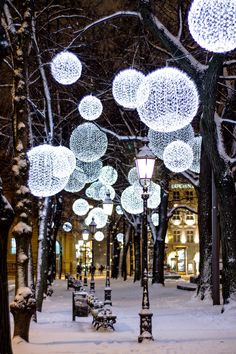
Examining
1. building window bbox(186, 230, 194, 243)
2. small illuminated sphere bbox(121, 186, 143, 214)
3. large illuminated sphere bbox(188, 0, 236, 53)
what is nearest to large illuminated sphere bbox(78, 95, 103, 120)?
small illuminated sphere bbox(121, 186, 143, 214)

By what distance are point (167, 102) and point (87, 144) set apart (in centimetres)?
982

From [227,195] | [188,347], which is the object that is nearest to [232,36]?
[188,347]

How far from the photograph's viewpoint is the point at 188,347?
1200cm

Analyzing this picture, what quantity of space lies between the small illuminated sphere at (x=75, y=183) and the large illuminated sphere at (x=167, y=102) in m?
15.3

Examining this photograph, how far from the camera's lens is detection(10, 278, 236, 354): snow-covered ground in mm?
11812

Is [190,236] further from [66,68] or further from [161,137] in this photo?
[66,68]

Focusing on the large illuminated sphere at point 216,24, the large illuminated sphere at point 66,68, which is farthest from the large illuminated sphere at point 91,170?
the large illuminated sphere at point 216,24

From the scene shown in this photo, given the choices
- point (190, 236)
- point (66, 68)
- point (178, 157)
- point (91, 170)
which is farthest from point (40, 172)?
point (190, 236)

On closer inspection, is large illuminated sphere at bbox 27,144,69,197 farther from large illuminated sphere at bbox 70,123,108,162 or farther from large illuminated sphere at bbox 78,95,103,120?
large illuminated sphere at bbox 70,123,108,162

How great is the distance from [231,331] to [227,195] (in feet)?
15.0

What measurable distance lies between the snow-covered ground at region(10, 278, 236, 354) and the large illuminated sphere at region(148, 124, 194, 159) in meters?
5.55

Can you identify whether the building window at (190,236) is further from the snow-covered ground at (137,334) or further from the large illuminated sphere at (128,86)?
the large illuminated sphere at (128,86)

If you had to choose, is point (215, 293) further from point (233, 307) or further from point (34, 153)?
point (34, 153)

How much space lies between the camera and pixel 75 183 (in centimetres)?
3044
